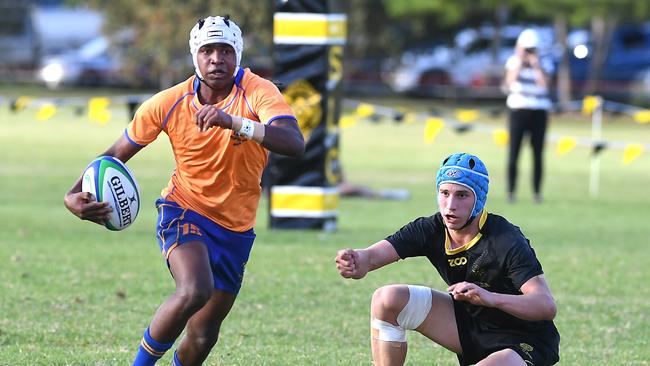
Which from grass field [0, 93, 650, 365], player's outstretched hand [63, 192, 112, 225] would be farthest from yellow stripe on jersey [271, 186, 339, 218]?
player's outstretched hand [63, 192, 112, 225]

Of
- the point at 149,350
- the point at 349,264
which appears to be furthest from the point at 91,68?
the point at 349,264

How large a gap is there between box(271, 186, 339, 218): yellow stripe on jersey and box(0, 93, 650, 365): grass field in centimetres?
25

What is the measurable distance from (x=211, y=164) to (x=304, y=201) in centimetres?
680

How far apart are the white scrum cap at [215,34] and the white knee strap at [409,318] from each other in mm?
1480

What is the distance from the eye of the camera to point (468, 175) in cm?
564

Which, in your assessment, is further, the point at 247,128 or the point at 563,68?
the point at 563,68

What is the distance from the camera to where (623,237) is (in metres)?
13.6

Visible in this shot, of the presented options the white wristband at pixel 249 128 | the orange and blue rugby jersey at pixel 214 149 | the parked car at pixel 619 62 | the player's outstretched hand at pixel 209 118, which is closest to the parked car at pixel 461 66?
the parked car at pixel 619 62

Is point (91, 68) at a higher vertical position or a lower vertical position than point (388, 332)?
higher

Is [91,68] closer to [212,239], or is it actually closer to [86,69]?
[86,69]

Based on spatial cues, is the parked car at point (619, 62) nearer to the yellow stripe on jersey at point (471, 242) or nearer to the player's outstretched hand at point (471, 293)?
the yellow stripe on jersey at point (471, 242)

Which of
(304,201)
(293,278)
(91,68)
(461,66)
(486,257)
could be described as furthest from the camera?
(91,68)

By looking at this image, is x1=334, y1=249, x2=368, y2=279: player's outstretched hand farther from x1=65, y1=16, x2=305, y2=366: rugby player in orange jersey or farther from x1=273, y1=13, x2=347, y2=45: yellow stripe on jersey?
x1=273, y1=13, x2=347, y2=45: yellow stripe on jersey

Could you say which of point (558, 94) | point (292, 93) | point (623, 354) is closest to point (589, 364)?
point (623, 354)
